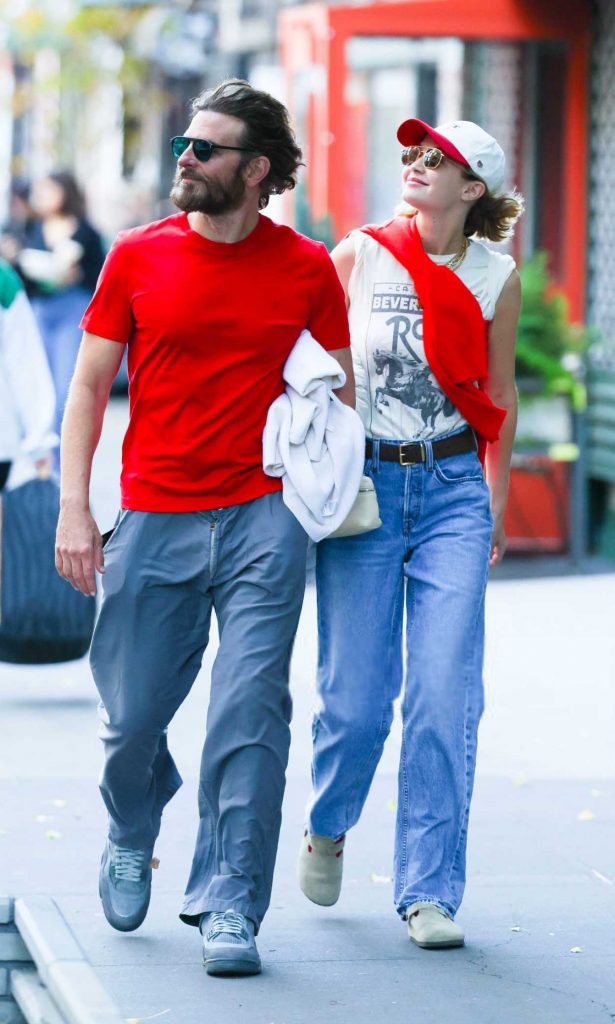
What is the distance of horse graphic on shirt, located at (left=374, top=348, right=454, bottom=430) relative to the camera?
4.62m

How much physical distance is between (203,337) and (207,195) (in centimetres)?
30

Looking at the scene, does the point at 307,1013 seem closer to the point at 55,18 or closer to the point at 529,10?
the point at 529,10

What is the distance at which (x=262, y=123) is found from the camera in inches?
171

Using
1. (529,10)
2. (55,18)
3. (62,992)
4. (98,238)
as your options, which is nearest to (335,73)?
(529,10)

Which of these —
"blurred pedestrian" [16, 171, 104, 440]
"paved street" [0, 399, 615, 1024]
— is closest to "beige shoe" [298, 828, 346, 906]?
"paved street" [0, 399, 615, 1024]

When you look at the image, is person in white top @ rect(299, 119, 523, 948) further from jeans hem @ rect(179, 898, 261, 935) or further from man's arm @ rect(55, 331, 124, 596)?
man's arm @ rect(55, 331, 124, 596)

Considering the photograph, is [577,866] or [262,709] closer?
[262,709]

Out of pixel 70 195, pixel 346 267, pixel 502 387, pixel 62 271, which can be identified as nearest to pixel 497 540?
pixel 502 387

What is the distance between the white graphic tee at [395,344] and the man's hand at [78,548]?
71cm

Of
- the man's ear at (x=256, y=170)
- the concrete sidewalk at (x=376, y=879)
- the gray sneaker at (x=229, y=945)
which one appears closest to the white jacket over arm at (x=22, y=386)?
the concrete sidewalk at (x=376, y=879)

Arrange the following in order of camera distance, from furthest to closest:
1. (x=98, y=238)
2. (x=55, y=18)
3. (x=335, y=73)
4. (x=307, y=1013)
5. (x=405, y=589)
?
1. (x=55, y=18)
2. (x=98, y=238)
3. (x=335, y=73)
4. (x=405, y=589)
5. (x=307, y=1013)

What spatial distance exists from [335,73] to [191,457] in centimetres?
707

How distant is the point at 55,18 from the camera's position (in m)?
26.9

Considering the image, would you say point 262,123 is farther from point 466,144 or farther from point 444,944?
point 444,944
